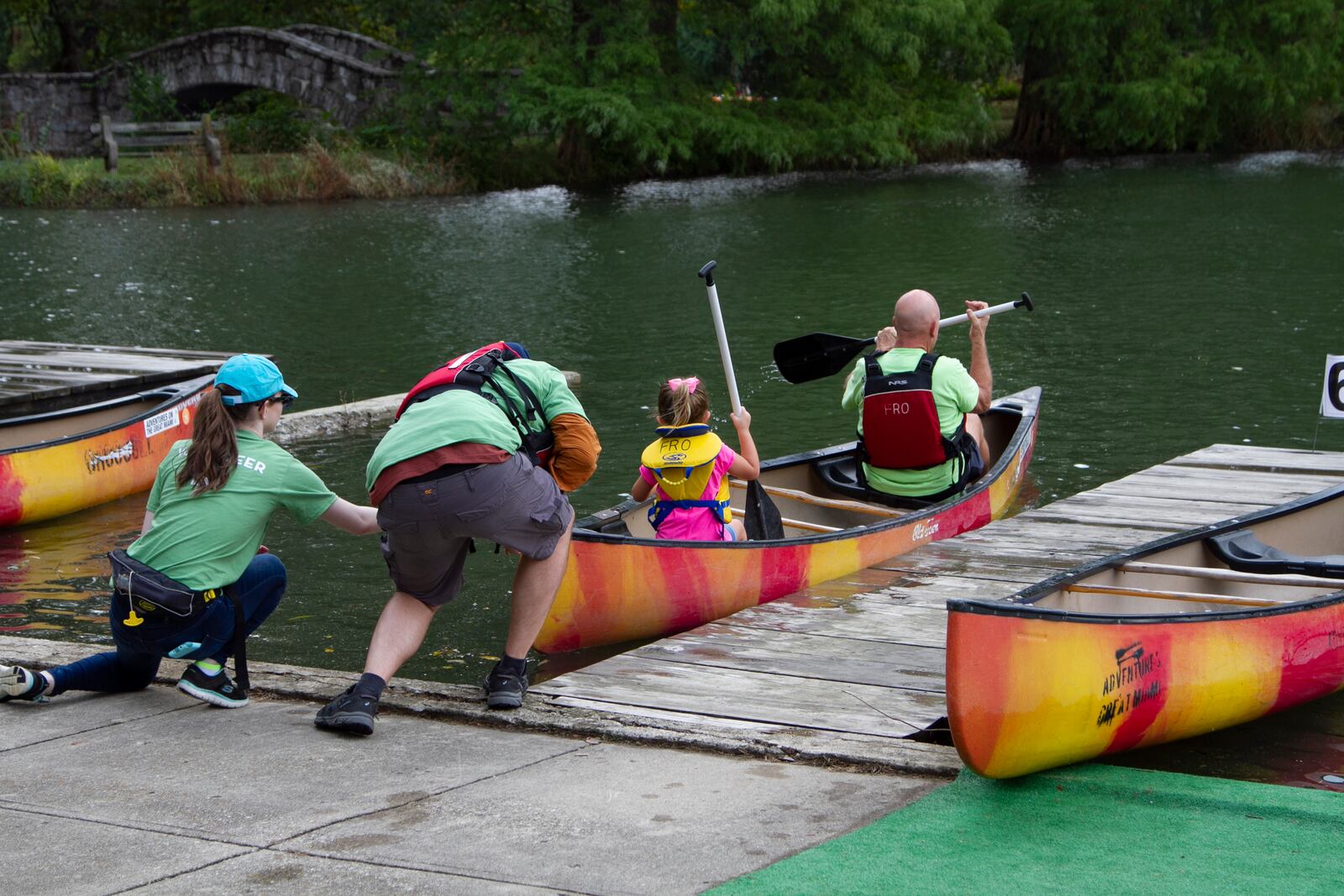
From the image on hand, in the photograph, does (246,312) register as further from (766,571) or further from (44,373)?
(766,571)

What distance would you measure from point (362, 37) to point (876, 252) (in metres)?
21.3

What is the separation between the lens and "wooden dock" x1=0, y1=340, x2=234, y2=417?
38.3ft

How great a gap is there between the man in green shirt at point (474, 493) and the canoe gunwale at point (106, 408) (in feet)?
16.8

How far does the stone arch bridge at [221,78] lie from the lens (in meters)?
37.1

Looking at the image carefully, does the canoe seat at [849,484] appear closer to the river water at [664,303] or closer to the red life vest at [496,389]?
the river water at [664,303]

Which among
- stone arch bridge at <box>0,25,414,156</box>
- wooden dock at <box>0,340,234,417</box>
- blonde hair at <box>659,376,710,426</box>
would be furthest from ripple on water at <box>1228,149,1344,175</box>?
blonde hair at <box>659,376,710,426</box>

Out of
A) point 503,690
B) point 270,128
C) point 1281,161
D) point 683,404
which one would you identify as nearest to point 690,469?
point 683,404

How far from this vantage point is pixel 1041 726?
4.34 metres

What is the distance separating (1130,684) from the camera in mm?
4668

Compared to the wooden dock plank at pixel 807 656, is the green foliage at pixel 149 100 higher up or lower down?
higher up

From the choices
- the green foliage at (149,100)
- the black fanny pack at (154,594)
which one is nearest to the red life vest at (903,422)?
the black fanny pack at (154,594)

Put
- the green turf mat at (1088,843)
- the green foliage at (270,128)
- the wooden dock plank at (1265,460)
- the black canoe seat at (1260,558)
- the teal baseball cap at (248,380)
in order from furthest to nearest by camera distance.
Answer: the green foliage at (270,128) < the wooden dock plank at (1265,460) < the black canoe seat at (1260,558) < the teal baseball cap at (248,380) < the green turf mat at (1088,843)

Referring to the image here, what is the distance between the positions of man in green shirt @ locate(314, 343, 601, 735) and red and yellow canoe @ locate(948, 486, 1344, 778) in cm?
132

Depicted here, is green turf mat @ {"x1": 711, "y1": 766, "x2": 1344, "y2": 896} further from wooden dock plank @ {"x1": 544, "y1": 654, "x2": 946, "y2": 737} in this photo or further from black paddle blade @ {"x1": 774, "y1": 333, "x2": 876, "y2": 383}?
black paddle blade @ {"x1": 774, "y1": 333, "x2": 876, "y2": 383}
